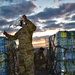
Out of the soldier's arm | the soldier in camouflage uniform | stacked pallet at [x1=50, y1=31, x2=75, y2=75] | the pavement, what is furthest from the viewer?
the pavement

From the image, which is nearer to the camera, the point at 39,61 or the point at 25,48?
the point at 25,48

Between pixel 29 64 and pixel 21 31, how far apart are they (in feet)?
4.80

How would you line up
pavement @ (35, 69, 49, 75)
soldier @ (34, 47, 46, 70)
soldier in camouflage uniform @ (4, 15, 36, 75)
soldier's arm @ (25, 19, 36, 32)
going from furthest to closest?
soldier @ (34, 47, 46, 70) < pavement @ (35, 69, 49, 75) < soldier in camouflage uniform @ (4, 15, 36, 75) < soldier's arm @ (25, 19, 36, 32)

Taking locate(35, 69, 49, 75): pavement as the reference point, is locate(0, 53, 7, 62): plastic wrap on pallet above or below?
above

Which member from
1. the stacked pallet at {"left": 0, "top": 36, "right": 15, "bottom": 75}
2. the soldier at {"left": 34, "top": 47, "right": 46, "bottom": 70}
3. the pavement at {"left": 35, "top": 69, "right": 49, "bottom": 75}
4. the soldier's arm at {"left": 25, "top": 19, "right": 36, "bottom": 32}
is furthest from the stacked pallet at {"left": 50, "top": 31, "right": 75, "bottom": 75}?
the soldier at {"left": 34, "top": 47, "right": 46, "bottom": 70}

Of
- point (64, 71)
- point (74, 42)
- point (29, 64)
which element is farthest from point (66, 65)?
point (29, 64)

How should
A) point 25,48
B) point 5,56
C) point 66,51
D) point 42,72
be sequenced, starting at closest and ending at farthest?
point 25,48
point 66,51
point 5,56
point 42,72

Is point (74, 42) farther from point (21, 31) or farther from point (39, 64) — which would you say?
point (39, 64)

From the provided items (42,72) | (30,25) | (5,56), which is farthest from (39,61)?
(30,25)

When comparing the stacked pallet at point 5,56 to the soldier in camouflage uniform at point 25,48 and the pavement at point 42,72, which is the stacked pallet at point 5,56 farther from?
the pavement at point 42,72

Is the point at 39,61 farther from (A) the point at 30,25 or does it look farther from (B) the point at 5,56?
(A) the point at 30,25

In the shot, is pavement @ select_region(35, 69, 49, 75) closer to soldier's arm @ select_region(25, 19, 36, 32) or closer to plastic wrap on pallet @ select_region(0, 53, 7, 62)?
plastic wrap on pallet @ select_region(0, 53, 7, 62)

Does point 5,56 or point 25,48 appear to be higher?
point 25,48

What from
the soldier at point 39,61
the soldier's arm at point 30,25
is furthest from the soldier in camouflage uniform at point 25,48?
the soldier at point 39,61
